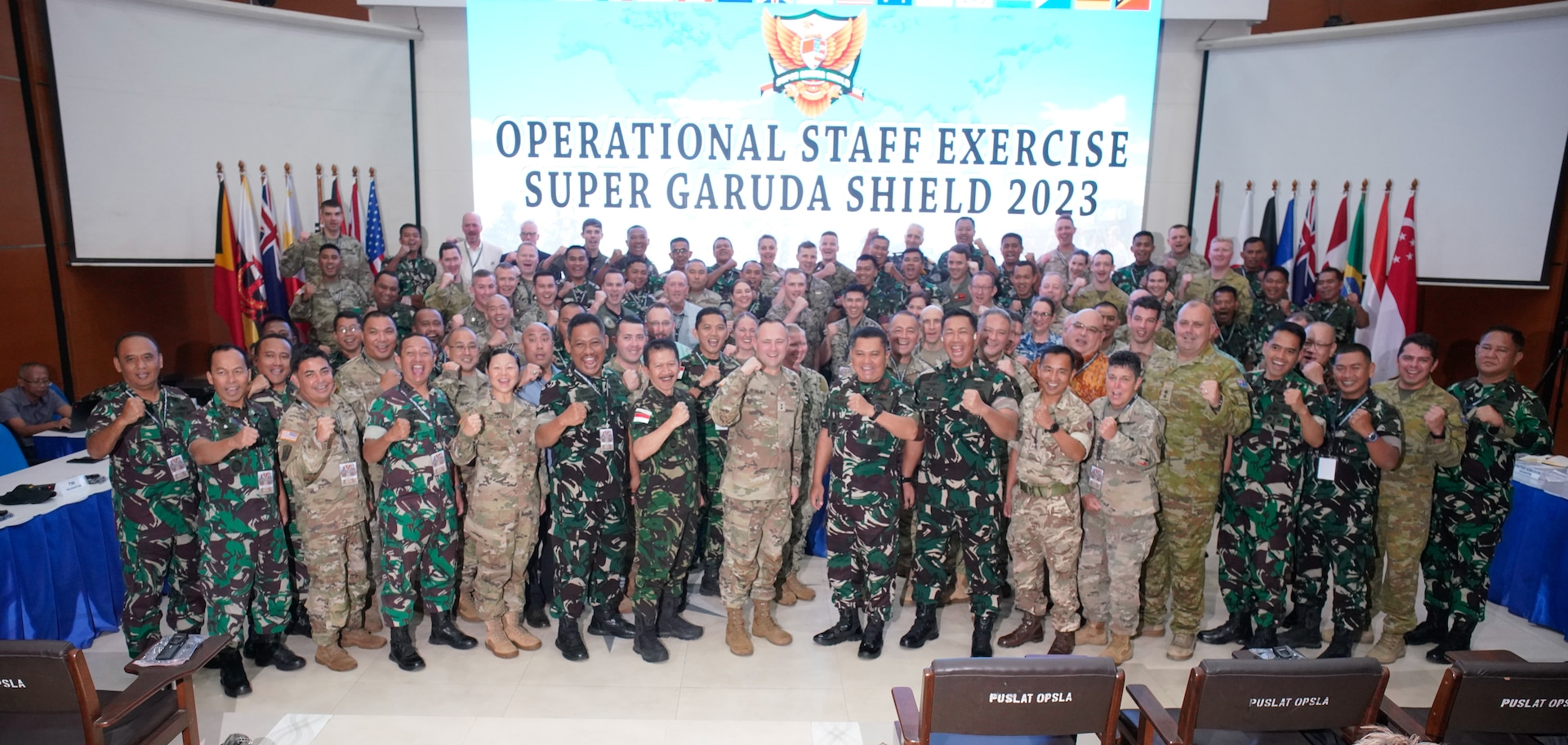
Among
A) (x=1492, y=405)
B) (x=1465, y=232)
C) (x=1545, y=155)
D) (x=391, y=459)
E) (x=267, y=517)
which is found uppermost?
(x=1545, y=155)

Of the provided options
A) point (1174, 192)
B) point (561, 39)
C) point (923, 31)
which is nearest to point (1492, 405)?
point (1174, 192)

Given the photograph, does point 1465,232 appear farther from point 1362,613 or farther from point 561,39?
point 561,39

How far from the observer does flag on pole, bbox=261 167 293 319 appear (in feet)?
23.6

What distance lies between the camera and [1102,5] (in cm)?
756

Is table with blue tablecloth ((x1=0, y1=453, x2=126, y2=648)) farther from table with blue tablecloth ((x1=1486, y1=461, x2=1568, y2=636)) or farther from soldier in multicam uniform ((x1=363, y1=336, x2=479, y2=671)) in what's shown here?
table with blue tablecloth ((x1=1486, y1=461, x2=1568, y2=636))

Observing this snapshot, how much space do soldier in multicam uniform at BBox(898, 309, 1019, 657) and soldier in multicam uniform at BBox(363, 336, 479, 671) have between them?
6.83 feet

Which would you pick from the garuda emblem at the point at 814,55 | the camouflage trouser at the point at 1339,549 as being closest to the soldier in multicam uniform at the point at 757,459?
the camouflage trouser at the point at 1339,549

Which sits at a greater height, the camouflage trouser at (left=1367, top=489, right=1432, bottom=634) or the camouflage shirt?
the camouflage shirt

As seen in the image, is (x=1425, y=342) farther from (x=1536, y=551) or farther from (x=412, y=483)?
(x=412, y=483)

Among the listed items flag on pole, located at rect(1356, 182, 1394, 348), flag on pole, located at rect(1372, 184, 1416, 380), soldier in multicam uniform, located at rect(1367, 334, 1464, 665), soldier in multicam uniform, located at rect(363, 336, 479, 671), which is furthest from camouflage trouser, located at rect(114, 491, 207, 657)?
flag on pole, located at rect(1356, 182, 1394, 348)

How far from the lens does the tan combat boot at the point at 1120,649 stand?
405cm

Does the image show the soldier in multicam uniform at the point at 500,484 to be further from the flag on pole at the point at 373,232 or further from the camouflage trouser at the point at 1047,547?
the flag on pole at the point at 373,232

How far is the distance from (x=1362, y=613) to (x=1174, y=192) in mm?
5194

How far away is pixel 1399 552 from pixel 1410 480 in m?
0.35
